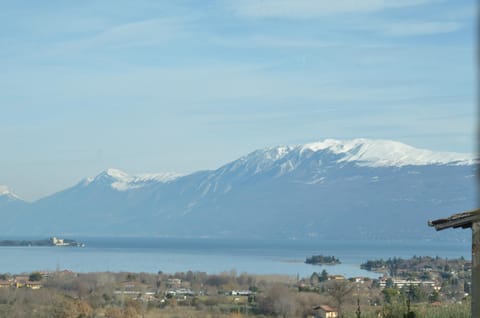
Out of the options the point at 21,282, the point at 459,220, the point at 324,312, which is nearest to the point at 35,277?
the point at 21,282

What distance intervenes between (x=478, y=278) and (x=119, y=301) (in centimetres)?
5009

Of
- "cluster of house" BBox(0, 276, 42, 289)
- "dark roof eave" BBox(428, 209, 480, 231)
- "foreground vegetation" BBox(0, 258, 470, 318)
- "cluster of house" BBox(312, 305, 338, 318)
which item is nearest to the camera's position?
"dark roof eave" BBox(428, 209, 480, 231)

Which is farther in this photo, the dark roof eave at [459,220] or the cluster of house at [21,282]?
the cluster of house at [21,282]

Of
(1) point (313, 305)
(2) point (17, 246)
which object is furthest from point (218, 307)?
(2) point (17, 246)

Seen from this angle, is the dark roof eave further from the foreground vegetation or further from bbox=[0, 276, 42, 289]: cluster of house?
bbox=[0, 276, 42, 289]: cluster of house

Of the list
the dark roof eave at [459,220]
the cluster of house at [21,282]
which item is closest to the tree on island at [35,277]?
the cluster of house at [21,282]

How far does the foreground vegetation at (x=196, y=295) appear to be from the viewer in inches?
1742

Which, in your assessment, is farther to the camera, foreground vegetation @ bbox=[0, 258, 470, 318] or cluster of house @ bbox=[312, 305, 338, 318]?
foreground vegetation @ bbox=[0, 258, 470, 318]

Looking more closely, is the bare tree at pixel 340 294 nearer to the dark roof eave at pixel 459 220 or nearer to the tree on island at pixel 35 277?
the tree on island at pixel 35 277

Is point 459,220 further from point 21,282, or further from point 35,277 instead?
point 35,277

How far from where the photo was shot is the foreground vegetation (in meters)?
44.2

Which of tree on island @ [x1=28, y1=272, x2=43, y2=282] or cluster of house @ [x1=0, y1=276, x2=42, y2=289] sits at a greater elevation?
tree on island @ [x1=28, y1=272, x2=43, y2=282]

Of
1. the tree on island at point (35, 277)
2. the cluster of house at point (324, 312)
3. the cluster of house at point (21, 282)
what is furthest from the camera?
the tree on island at point (35, 277)

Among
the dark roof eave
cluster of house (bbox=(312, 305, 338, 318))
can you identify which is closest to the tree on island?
cluster of house (bbox=(312, 305, 338, 318))
